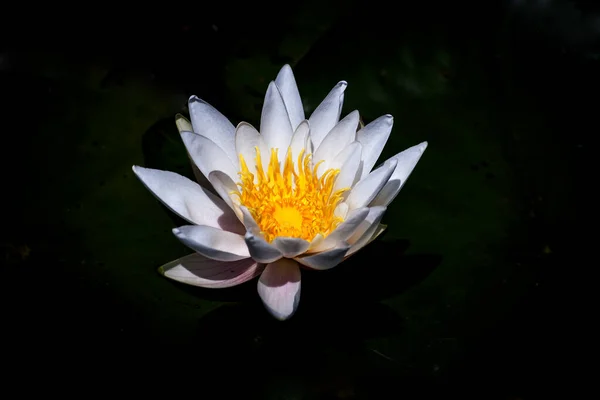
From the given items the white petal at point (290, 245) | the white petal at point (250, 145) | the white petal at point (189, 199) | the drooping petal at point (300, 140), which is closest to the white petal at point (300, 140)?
the drooping petal at point (300, 140)

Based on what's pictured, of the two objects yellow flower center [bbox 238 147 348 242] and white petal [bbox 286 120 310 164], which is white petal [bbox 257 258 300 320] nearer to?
yellow flower center [bbox 238 147 348 242]

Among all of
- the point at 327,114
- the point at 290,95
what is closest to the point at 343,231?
Answer: the point at 327,114

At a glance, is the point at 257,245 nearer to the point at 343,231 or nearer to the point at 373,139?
the point at 343,231

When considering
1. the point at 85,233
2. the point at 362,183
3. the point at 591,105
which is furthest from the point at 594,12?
the point at 85,233

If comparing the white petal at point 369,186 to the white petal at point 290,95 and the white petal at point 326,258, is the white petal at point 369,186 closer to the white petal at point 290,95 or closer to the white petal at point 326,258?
the white petal at point 326,258

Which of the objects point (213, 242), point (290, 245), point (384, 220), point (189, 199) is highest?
point (189, 199)

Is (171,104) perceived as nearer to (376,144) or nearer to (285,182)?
(285,182)

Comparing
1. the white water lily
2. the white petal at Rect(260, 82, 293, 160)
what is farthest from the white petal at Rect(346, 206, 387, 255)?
the white petal at Rect(260, 82, 293, 160)
